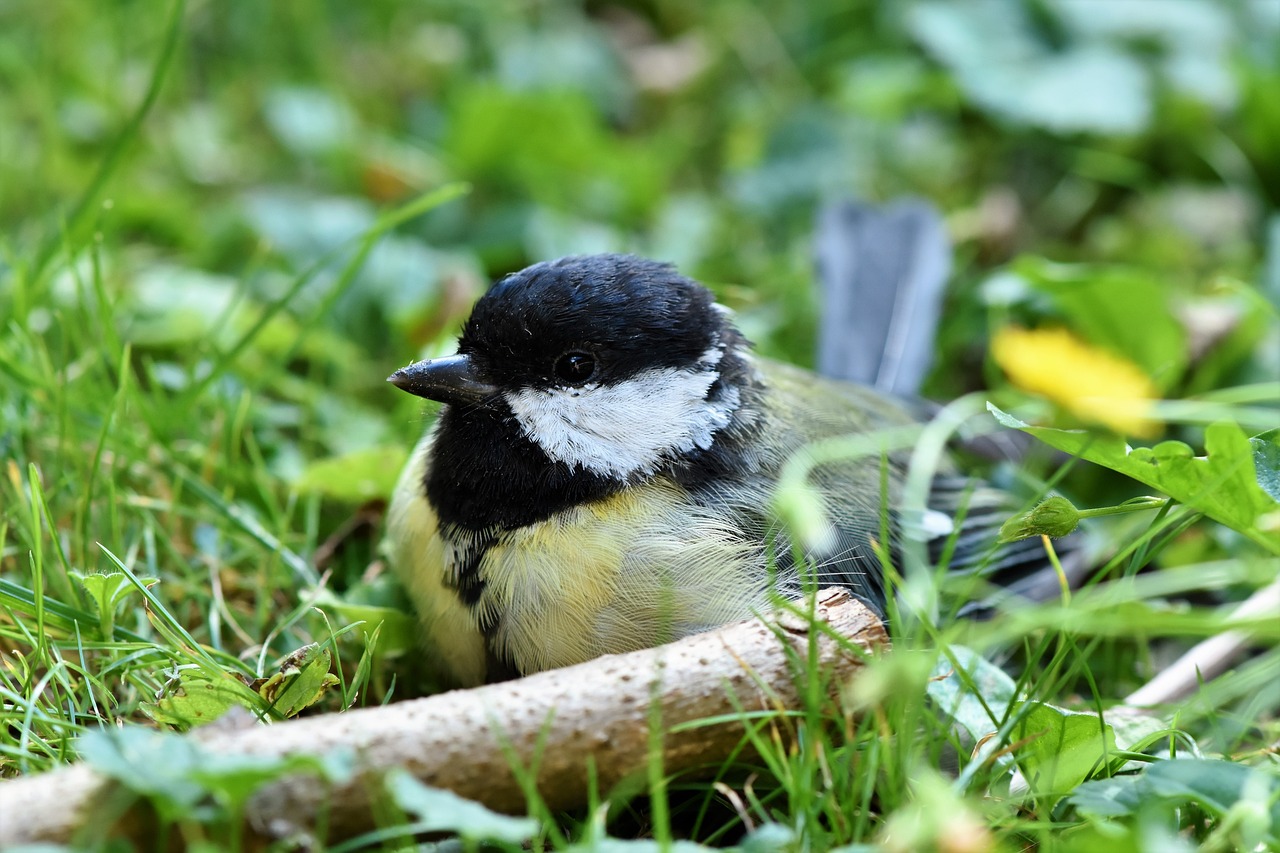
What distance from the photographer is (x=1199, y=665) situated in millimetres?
2160

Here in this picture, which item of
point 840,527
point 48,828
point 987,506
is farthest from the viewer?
point 987,506

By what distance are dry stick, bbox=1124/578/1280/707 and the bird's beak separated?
1233mm

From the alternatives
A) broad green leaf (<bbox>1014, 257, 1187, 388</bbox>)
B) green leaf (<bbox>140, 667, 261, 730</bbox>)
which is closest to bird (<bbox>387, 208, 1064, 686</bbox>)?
green leaf (<bbox>140, 667, 261, 730</bbox>)

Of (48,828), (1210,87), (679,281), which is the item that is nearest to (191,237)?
(679,281)

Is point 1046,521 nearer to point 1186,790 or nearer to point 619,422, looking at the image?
point 1186,790

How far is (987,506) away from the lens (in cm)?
243

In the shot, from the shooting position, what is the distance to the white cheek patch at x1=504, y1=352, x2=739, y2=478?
1950 mm

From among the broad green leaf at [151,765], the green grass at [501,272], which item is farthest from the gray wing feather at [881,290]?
the broad green leaf at [151,765]

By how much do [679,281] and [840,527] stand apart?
52 cm

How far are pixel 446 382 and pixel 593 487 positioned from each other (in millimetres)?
309

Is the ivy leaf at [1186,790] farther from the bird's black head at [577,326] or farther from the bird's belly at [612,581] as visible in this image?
the bird's black head at [577,326]

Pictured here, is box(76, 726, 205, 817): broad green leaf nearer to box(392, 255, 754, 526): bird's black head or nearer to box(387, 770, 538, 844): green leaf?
box(387, 770, 538, 844): green leaf

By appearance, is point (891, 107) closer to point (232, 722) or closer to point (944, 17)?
point (944, 17)

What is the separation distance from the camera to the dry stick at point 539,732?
129 centimetres
